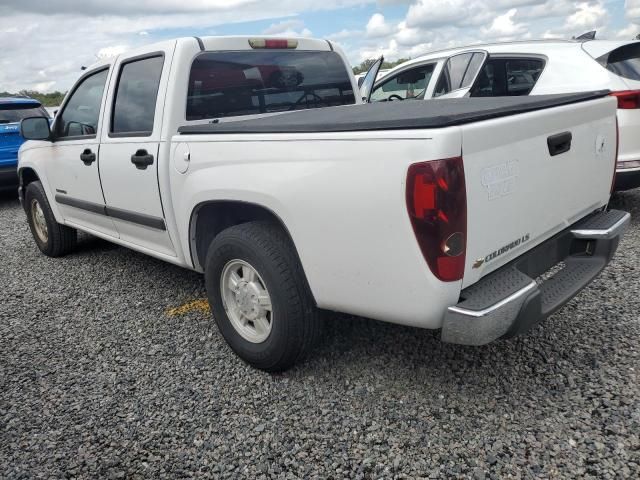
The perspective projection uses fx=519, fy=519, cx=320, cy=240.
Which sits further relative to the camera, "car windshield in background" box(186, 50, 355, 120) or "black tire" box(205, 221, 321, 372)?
"car windshield in background" box(186, 50, 355, 120)

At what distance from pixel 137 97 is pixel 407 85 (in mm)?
3861

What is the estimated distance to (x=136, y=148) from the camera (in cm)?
332

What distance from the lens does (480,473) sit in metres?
2.04

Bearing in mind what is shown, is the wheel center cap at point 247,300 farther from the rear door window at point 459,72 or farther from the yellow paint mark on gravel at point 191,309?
the rear door window at point 459,72

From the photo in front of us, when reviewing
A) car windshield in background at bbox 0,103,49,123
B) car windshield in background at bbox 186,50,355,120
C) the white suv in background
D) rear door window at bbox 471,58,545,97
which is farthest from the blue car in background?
rear door window at bbox 471,58,545,97

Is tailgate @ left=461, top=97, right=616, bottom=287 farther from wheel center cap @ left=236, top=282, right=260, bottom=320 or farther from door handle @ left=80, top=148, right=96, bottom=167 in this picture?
door handle @ left=80, top=148, right=96, bottom=167

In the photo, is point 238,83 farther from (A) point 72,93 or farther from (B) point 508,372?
(B) point 508,372

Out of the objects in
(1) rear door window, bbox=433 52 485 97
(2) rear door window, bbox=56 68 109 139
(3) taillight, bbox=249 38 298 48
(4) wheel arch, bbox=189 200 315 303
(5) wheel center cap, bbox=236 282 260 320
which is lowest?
(5) wheel center cap, bbox=236 282 260 320

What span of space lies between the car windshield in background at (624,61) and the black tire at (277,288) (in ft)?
12.2

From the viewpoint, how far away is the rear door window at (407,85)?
6023 mm

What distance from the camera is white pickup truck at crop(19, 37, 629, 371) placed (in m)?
1.98

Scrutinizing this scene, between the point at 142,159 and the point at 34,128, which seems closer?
the point at 142,159

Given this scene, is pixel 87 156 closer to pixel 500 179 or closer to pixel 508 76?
pixel 500 179

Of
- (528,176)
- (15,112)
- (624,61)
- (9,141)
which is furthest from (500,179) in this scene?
(15,112)
